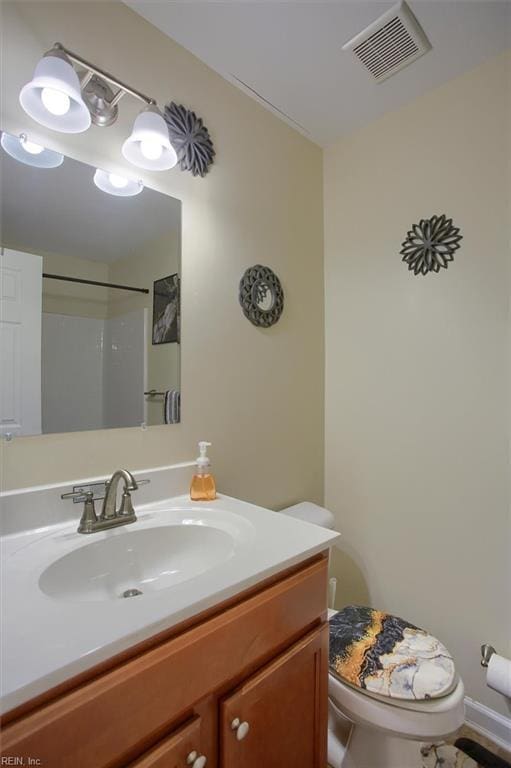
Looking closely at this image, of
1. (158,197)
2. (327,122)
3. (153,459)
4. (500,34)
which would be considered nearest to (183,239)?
(158,197)

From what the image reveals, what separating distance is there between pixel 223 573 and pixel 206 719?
0.24 meters

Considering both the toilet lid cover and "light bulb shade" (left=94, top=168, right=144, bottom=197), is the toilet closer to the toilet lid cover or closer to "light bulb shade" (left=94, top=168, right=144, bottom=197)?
the toilet lid cover

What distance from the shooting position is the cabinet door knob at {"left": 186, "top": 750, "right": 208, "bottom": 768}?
619mm

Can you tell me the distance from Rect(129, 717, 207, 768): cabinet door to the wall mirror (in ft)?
2.34

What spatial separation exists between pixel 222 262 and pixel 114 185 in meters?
0.43

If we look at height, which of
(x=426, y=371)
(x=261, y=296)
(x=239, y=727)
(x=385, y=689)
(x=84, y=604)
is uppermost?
(x=261, y=296)

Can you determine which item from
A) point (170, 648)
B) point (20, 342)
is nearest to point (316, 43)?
point (20, 342)

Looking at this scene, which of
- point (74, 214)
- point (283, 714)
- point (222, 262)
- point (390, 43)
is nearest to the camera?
point (283, 714)

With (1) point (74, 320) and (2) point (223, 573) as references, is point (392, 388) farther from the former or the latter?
(1) point (74, 320)

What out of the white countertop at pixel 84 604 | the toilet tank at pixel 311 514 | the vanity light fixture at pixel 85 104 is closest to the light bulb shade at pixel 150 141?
the vanity light fixture at pixel 85 104

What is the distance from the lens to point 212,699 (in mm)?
666

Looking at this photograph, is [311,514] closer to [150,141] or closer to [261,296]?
[261,296]

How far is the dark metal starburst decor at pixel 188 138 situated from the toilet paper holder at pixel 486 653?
1990 mm

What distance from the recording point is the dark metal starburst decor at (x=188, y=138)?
1.22m
